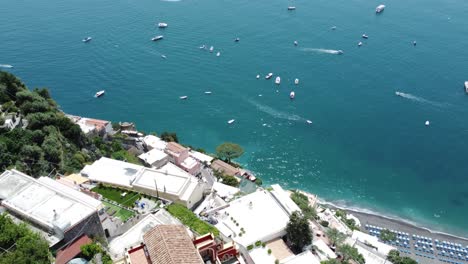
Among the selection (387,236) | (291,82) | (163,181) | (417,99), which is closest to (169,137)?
(163,181)

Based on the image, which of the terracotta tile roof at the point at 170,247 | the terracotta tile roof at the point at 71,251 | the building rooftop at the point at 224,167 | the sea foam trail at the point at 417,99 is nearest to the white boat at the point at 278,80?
the sea foam trail at the point at 417,99

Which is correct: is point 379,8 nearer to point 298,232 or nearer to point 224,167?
point 224,167

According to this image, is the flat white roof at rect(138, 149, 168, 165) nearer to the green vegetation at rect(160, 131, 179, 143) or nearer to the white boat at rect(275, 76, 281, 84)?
the green vegetation at rect(160, 131, 179, 143)

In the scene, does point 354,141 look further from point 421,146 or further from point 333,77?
point 333,77

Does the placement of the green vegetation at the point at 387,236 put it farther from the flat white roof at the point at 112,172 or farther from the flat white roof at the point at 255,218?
the flat white roof at the point at 112,172

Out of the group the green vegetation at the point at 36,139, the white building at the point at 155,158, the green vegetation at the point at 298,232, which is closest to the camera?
the green vegetation at the point at 298,232

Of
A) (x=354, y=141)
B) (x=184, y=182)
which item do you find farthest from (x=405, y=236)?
(x=184, y=182)

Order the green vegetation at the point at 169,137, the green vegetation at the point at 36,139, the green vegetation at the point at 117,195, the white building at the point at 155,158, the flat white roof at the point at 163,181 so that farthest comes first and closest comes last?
1. the green vegetation at the point at 169,137
2. the white building at the point at 155,158
3. the green vegetation at the point at 36,139
4. the flat white roof at the point at 163,181
5. the green vegetation at the point at 117,195
